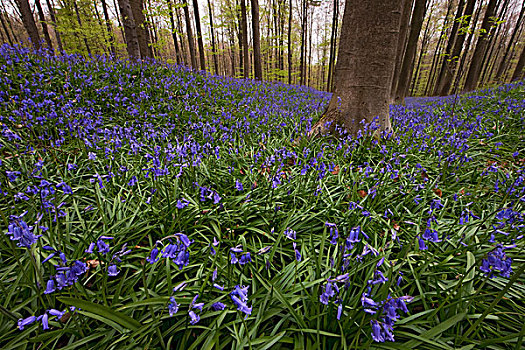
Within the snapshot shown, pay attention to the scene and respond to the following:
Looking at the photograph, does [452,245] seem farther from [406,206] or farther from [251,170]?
[251,170]

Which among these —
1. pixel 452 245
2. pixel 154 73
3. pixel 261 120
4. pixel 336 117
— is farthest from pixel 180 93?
pixel 452 245

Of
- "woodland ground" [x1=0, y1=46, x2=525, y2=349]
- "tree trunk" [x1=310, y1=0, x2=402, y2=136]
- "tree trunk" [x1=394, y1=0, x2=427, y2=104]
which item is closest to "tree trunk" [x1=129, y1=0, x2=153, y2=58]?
"woodland ground" [x1=0, y1=46, x2=525, y2=349]

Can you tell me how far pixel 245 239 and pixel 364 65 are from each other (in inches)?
137

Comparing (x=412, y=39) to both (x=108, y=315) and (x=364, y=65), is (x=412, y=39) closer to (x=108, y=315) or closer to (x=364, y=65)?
(x=364, y=65)

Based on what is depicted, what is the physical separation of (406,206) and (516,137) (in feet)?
10.5

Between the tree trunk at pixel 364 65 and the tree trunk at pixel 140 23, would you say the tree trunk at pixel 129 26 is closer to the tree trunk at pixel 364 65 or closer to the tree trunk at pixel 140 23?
the tree trunk at pixel 140 23

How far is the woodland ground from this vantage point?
1233 mm

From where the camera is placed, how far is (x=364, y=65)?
373cm

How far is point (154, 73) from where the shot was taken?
653cm

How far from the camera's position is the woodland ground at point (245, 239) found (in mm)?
1233

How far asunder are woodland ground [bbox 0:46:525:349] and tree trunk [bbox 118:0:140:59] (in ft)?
9.43

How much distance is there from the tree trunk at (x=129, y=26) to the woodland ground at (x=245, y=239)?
2.87 meters

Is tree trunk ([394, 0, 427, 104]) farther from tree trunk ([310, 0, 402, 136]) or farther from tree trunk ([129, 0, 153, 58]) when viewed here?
tree trunk ([129, 0, 153, 58])

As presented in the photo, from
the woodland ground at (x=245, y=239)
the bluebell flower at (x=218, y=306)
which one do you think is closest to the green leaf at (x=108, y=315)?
the woodland ground at (x=245, y=239)
